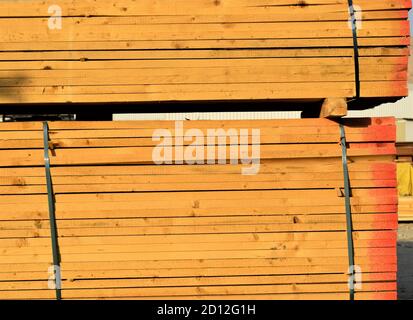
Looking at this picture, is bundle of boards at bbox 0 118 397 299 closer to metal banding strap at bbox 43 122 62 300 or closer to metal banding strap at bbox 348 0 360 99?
metal banding strap at bbox 43 122 62 300

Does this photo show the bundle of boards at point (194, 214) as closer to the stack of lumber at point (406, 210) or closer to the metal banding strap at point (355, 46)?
the metal banding strap at point (355, 46)

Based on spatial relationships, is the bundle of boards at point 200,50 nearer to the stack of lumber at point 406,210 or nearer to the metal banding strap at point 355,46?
the metal banding strap at point 355,46

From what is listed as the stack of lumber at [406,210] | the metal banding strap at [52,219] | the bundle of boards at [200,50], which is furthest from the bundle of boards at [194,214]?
the stack of lumber at [406,210]

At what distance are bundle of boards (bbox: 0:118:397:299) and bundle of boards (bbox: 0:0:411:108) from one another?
25cm

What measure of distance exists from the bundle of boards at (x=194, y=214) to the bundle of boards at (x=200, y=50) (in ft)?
0.81

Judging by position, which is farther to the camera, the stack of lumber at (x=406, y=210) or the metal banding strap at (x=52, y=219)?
the stack of lumber at (x=406, y=210)

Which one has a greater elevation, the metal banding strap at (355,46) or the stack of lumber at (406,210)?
the metal banding strap at (355,46)

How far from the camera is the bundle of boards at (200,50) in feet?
11.3

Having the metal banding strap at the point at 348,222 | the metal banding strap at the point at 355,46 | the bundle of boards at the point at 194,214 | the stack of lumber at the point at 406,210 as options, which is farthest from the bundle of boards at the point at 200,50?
the stack of lumber at the point at 406,210

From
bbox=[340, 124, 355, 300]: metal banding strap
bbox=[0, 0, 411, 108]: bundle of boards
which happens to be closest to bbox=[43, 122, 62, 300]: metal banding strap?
bbox=[0, 0, 411, 108]: bundle of boards

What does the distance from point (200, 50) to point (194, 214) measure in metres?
1.19

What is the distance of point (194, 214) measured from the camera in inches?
136

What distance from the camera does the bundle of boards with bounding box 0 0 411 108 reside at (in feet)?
11.3

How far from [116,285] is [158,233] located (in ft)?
1.55
